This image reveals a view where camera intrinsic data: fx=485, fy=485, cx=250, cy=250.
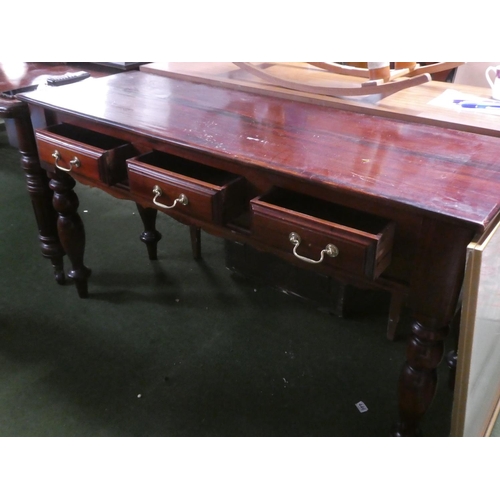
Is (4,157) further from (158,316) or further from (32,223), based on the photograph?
(158,316)

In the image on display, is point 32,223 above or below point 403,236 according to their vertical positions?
below

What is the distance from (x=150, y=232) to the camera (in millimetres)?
1584

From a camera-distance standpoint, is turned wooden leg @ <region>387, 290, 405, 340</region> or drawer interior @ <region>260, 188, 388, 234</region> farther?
turned wooden leg @ <region>387, 290, 405, 340</region>

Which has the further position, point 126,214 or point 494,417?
point 126,214

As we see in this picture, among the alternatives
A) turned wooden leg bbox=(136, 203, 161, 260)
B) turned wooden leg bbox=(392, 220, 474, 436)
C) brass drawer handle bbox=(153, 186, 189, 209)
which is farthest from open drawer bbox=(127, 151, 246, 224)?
turned wooden leg bbox=(136, 203, 161, 260)

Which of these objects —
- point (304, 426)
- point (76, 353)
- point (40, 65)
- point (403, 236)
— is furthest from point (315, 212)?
point (40, 65)

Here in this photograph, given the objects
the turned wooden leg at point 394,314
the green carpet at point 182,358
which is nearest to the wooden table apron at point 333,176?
the green carpet at point 182,358

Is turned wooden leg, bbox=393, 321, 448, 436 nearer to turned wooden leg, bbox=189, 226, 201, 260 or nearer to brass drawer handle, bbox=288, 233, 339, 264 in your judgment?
brass drawer handle, bbox=288, 233, 339, 264

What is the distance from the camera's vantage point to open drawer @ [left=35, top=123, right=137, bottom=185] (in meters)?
0.98

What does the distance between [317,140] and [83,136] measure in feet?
1.98

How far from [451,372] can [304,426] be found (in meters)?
0.39

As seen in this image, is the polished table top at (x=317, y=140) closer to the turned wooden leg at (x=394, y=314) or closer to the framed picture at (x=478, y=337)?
the framed picture at (x=478, y=337)

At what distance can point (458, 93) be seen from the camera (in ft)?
3.61

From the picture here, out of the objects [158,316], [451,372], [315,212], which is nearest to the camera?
[315,212]
